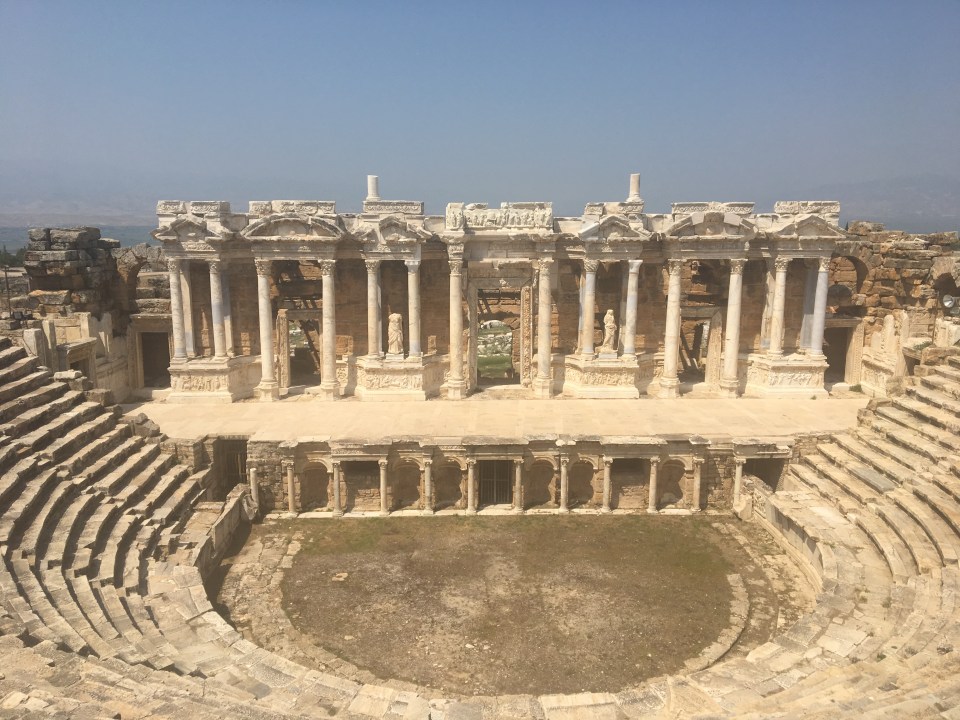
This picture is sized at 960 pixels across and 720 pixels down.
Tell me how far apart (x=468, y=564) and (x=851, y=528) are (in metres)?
7.60

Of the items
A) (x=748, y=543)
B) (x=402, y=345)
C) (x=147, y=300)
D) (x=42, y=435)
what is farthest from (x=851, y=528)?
(x=147, y=300)

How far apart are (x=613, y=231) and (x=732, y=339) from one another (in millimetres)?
5000

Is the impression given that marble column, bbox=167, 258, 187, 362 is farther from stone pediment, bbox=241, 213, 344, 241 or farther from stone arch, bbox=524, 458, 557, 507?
stone arch, bbox=524, 458, 557, 507

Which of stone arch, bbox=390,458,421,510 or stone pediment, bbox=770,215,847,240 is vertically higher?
stone pediment, bbox=770,215,847,240

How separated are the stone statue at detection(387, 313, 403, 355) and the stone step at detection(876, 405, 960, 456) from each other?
13032 mm

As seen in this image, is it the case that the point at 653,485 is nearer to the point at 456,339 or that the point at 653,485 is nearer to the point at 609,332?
the point at 609,332

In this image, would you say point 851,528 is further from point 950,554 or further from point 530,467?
point 530,467

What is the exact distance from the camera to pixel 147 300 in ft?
81.4

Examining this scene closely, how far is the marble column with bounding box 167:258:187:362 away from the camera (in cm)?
2208

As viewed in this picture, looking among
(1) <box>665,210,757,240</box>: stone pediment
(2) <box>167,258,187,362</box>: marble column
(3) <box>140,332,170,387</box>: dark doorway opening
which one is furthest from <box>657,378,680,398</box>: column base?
(3) <box>140,332,170,387</box>: dark doorway opening

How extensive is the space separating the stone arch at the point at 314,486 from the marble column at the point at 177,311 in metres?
6.86

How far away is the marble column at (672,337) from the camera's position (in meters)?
23.0

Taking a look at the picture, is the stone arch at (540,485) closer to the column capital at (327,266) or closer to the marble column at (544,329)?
the marble column at (544,329)

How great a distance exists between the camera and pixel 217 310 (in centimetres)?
2238
